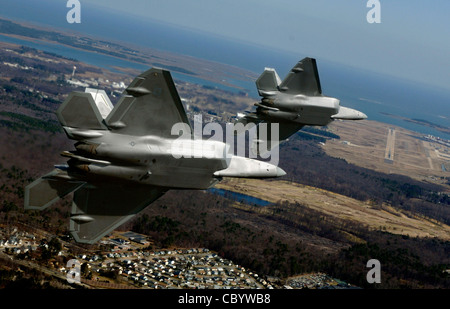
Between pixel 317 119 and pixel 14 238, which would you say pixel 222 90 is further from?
pixel 317 119

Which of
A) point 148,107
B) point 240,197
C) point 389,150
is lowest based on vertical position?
point 240,197

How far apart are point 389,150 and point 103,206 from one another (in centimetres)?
15952

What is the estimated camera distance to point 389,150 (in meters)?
166

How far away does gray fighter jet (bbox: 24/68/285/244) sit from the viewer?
60.3 feet

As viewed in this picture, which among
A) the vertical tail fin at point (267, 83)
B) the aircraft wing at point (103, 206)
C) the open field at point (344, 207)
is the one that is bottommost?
the open field at point (344, 207)

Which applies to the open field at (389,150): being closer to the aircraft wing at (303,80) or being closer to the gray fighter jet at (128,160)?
the aircraft wing at (303,80)

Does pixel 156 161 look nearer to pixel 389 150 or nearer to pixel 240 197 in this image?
pixel 240 197

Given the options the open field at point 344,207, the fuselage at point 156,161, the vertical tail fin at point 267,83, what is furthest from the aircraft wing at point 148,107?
the open field at point 344,207

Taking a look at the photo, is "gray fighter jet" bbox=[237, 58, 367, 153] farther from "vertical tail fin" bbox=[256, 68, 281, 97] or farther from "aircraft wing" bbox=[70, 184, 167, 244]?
"aircraft wing" bbox=[70, 184, 167, 244]

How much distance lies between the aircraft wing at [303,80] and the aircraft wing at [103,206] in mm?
10625

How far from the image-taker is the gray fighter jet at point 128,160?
18.4m

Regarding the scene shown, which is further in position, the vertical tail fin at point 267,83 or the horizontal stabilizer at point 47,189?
the vertical tail fin at point 267,83

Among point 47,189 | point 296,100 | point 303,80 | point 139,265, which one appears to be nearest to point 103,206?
point 47,189
